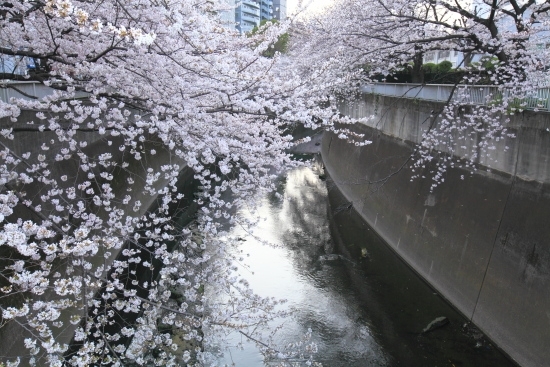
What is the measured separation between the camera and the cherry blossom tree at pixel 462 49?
8.91 meters

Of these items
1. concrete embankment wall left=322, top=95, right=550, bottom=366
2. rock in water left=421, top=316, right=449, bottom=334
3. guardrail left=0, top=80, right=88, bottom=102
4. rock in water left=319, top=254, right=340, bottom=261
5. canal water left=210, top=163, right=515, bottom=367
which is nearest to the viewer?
guardrail left=0, top=80, right=88, bottom=102

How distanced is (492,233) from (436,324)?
2.09 m

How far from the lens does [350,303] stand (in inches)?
402

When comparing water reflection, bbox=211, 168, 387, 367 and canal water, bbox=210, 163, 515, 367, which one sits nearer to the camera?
canal water, bbox=210, 163, 515, 367

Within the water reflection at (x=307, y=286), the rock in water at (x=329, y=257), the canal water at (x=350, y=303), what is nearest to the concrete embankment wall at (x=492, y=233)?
the canal water at (x=350, y=303)

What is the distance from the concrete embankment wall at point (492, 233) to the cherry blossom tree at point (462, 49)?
48 cm

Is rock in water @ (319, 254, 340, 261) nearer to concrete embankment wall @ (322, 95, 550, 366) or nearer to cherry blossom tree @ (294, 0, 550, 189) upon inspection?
concrete embankment wall @ (322, 95, 550, 366)

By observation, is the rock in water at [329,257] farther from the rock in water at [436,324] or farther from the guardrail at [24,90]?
the guardrail at [24,90]

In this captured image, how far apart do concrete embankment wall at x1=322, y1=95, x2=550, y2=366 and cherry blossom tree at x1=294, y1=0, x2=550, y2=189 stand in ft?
1.58

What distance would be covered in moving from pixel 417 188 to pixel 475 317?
4.32 m

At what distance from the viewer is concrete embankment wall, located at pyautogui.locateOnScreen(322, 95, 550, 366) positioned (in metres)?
7.41

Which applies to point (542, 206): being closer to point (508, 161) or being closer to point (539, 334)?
point (508, 161)

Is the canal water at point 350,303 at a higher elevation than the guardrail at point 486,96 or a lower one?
Result: lower

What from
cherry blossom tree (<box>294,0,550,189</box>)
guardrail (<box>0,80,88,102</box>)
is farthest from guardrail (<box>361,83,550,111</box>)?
guardrail (<box>0,80,88,102</box>)
